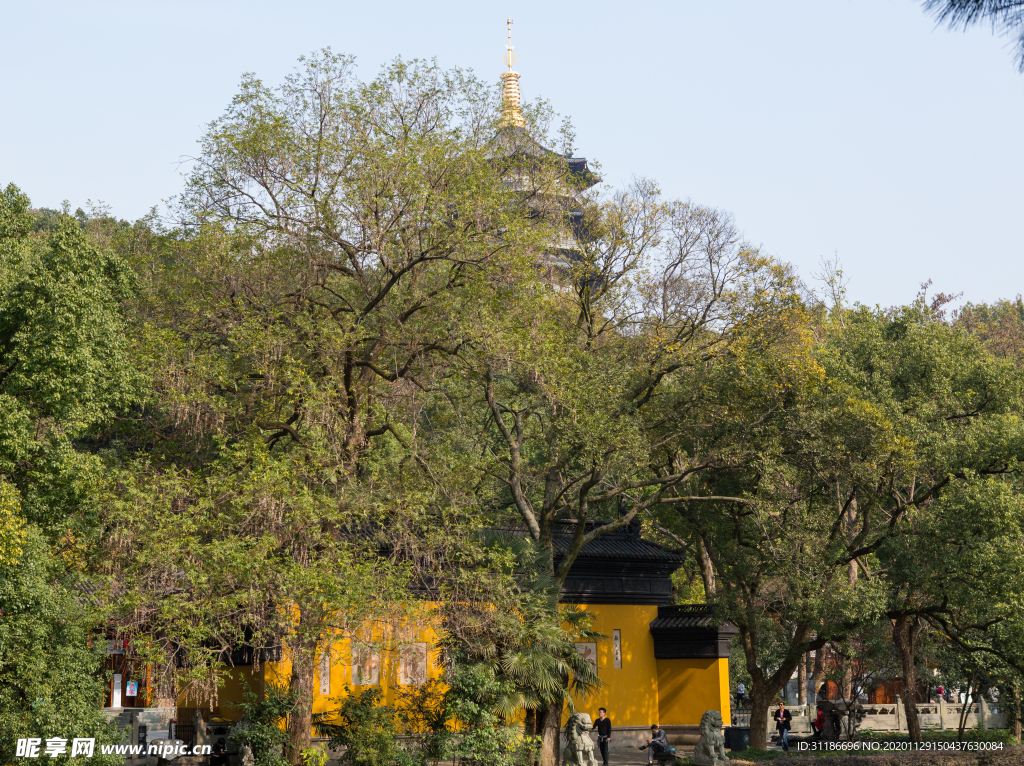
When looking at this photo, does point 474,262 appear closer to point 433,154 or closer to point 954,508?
point 433,154

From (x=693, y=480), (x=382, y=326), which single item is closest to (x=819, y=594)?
(x=693, y=480)

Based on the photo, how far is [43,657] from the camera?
41.2ft

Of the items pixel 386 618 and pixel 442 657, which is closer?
pixel 386 618

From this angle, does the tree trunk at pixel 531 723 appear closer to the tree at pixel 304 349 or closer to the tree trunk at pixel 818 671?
the tree at pixel 304 349

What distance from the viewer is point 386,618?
1421 centimetres

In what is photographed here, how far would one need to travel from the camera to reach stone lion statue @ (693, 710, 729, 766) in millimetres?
17562

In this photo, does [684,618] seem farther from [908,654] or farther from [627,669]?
[908,654]

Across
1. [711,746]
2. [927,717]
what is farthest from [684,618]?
[927,717]

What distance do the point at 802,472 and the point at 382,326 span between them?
920cm

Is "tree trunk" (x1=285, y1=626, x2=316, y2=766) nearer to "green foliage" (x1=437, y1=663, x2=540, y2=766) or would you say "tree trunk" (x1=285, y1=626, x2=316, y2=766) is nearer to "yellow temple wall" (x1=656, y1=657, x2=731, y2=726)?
"green foliage" (x1=437, y1=663, x2=540, y2=766)

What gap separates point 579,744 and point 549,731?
768mm

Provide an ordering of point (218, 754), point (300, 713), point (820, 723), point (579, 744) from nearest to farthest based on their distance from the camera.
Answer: point (300, 713) < point (218, 754) < point (579, 744) < point (820, 723)

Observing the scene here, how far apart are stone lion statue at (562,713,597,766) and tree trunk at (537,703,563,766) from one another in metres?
0.30

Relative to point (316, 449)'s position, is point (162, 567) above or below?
below
